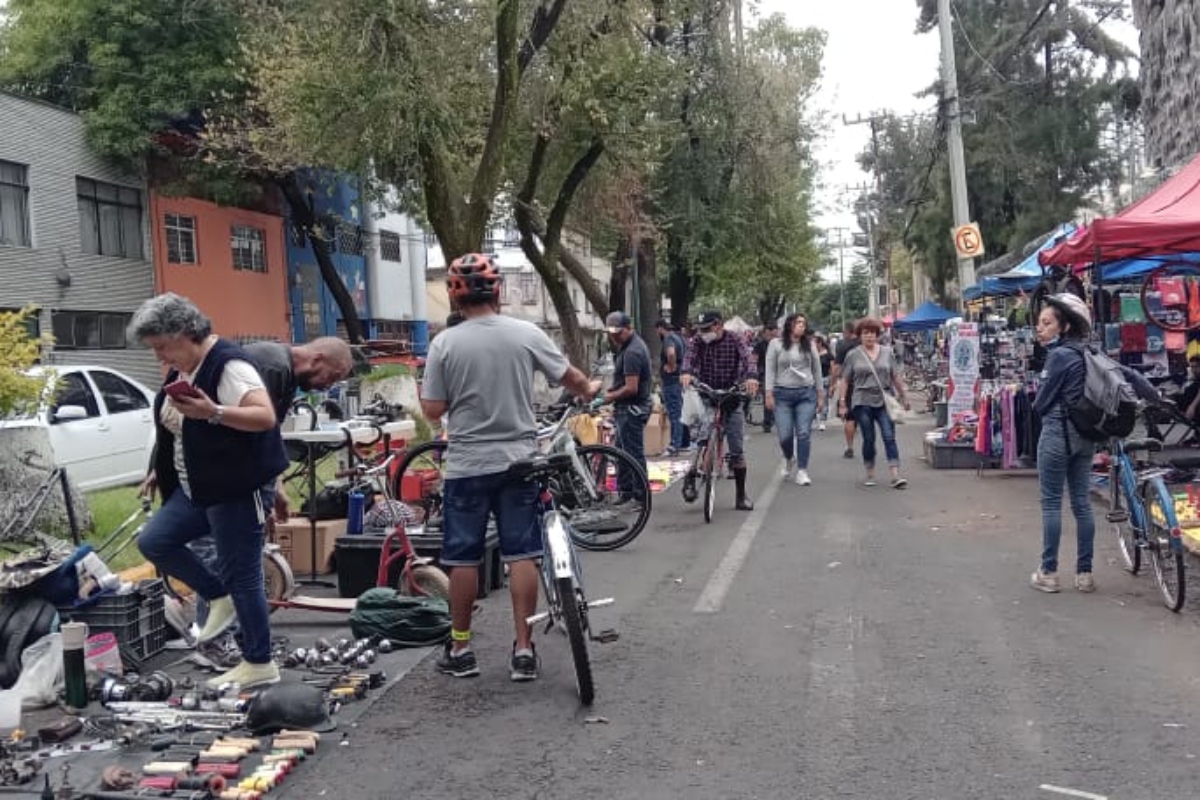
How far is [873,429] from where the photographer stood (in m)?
12.4

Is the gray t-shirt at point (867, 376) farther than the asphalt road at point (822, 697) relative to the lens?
Yes

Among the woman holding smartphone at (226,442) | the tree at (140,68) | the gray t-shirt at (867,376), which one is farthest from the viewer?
the tree at (140,68)

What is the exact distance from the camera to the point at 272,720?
4809 mm

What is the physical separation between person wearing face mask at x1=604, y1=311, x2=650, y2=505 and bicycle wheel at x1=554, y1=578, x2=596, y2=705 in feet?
18.4

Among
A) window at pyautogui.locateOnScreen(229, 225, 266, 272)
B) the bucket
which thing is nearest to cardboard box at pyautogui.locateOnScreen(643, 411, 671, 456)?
the bucket

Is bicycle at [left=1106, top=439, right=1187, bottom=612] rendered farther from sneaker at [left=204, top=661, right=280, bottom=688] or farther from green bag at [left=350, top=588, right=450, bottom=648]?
sneaker at [left=204, top=661, right=280, bottom=688]

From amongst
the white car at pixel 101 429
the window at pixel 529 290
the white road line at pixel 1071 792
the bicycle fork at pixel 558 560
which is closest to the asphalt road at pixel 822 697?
the white road line at pixel 1071 792

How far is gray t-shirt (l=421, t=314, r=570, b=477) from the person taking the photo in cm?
534

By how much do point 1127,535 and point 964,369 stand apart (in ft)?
22.3

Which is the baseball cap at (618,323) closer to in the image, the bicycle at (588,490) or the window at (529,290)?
the bicycle at (588,490)

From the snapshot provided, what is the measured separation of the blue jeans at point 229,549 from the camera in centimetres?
518

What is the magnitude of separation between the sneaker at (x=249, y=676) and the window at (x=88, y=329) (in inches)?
829

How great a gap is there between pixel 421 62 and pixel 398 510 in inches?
340

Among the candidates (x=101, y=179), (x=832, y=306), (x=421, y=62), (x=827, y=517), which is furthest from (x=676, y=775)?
(x=832, y=306)
